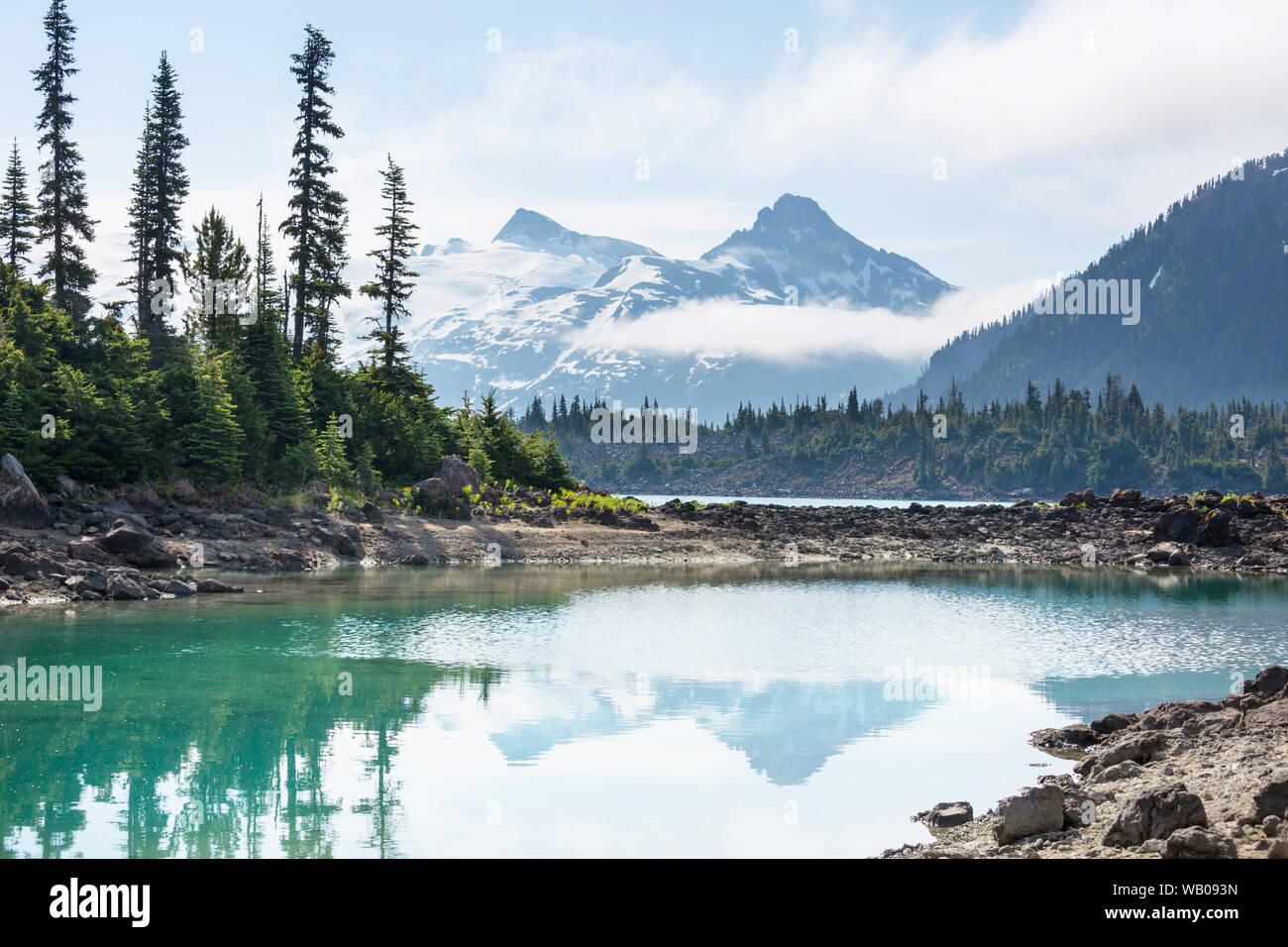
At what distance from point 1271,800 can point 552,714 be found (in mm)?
13005

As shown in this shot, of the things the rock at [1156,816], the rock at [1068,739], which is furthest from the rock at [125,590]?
the rock at [1156,816]

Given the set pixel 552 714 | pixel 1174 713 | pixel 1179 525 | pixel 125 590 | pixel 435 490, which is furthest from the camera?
pixel 1179 525

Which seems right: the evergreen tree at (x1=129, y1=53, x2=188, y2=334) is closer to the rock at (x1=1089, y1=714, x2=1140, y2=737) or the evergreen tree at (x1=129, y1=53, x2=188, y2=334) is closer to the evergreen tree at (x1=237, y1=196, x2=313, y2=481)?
the evergreen tree at (x1=237, y1=196, x2=313, y2=481)

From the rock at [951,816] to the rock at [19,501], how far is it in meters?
36.9

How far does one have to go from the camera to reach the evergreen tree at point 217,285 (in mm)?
58906

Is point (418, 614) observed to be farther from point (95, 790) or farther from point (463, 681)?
point (95, 790)

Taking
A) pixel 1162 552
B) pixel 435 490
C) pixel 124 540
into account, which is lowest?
pixel 1162 552

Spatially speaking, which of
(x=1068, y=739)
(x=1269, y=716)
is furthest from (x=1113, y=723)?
(x=1269, y=716)

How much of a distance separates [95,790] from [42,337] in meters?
39.0

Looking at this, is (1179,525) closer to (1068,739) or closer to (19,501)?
(1068,739)

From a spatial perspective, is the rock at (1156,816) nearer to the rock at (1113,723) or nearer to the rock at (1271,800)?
the rock at (1271,800)

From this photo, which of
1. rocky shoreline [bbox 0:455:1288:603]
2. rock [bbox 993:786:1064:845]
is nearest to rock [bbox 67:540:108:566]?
rocky shoreline [bbox 0:455:1288:603]

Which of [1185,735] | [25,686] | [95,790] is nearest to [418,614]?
[25,686]

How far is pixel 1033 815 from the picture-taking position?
12031 millimetres
